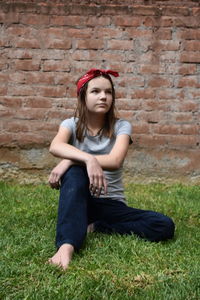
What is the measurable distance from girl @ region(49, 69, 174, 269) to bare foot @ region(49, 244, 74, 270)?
→ 0.10 m

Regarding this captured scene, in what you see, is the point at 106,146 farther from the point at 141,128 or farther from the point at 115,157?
the point at 141,128

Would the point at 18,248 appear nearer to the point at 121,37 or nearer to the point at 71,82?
the point at 71,82

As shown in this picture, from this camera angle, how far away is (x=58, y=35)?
188 inches

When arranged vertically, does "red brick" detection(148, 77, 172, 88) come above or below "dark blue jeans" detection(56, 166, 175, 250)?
above

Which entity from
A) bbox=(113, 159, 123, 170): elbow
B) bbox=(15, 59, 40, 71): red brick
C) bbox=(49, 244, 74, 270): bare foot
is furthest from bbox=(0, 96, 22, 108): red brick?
bbox=(49, 244, 74, 270): bare foot

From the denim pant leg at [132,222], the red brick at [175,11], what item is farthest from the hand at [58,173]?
the red brick at [175,11]

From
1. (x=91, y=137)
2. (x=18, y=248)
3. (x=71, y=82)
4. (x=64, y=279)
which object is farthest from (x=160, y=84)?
(x=64, y=279)

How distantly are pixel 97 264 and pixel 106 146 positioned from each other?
2.82ft

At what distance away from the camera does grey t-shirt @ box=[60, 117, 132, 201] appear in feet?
9.34

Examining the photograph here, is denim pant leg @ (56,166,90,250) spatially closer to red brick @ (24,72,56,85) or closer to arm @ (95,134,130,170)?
arm @ (95,134,130,170)

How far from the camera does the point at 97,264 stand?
2.24 meters

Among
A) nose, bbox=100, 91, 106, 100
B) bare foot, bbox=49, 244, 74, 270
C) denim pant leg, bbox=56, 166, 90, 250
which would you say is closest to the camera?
bare foot, bbox=49, 244, 74, 270

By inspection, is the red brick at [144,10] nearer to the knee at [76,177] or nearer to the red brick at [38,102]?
the red brick at [38,102]

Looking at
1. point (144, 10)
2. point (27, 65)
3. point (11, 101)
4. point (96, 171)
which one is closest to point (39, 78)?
point (27, 65)
